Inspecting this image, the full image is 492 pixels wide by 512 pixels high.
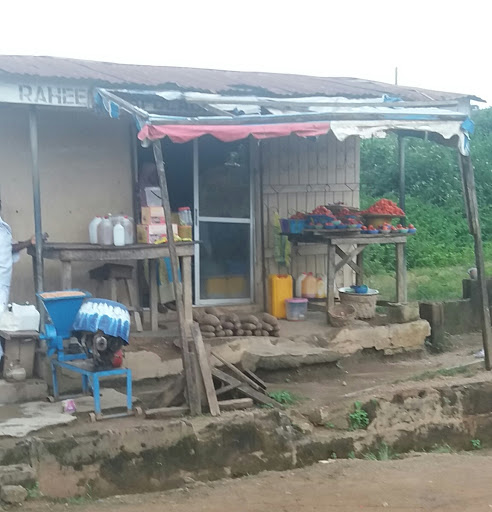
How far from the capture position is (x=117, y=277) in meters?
7.75

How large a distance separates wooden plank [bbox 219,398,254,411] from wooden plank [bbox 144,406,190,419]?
1.08 ft

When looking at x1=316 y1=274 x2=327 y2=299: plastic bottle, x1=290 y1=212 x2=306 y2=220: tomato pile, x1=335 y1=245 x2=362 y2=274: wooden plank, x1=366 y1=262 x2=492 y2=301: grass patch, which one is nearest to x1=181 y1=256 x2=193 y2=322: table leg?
x1=290 y1=212 x2=306 y2=220: tomato pile

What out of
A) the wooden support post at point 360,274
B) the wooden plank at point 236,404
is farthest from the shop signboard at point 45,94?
the wooden support post at point 360,274

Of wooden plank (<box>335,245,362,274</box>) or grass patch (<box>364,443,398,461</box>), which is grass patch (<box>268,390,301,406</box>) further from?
wooden plank (<box>335,245,362,274</box>)

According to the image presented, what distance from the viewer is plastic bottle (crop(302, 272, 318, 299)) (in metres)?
9.09

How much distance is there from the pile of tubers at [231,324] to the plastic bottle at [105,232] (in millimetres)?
1307

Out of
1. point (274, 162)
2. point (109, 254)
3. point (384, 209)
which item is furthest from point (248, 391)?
point (274, 162)

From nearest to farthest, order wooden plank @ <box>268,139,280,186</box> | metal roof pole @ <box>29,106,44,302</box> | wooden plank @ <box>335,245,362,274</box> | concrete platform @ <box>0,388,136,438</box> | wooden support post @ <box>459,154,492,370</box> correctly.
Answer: concrete platform @ <box>0,388,136,438</box> < metal roof pole @ <box>29,106,44,302</box> < wooden support post @ <box>459,154,492,370</box> < wooden plank @ <box>335,245,362,274</box> < wooden plank @ <box>268,139,280,186</box>

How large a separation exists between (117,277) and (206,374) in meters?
2.23

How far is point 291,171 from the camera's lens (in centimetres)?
923

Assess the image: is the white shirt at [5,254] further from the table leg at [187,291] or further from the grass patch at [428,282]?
the grass patch at [428,282]

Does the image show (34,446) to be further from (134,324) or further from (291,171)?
(291,171)

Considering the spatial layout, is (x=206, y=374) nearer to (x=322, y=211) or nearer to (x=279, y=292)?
(x=279, y=292)

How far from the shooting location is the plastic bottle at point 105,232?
6.96m
